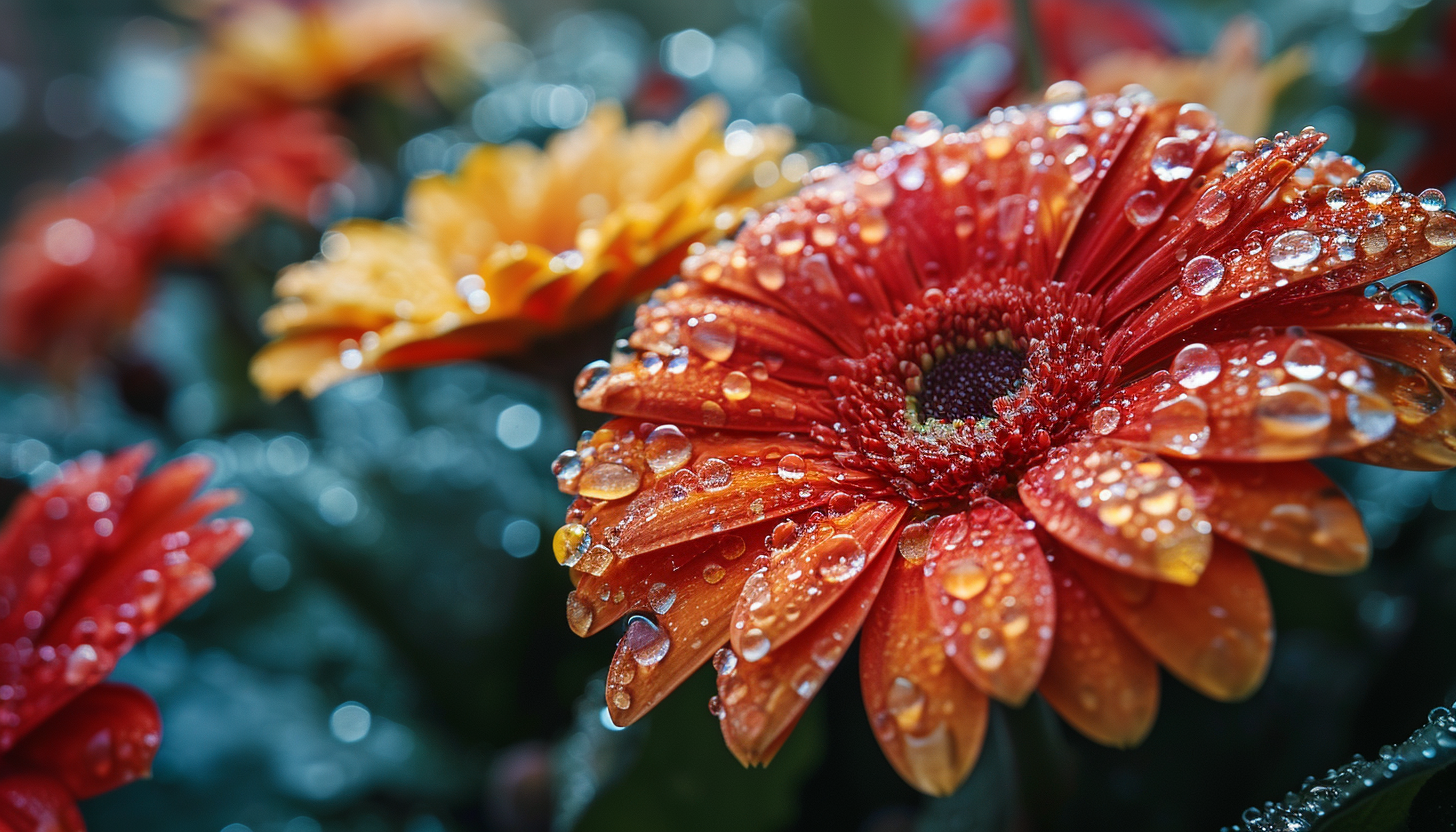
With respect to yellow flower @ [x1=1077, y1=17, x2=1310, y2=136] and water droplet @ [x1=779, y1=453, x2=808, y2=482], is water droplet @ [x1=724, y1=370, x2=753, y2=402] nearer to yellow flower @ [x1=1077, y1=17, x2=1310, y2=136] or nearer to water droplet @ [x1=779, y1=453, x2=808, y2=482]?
water droplet @ [x1=779, y1=453, x2=808, y2=482]

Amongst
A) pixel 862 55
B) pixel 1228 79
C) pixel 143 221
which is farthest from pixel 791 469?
pixel 143 221

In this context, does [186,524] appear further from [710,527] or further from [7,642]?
[710,527]

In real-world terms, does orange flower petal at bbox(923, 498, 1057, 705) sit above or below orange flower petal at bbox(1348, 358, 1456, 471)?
below

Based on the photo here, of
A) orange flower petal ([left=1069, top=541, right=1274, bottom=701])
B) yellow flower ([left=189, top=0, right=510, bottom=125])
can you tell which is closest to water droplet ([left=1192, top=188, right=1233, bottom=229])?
orange flower petal ([left=1069, top=541, right=1274, bottom=701])

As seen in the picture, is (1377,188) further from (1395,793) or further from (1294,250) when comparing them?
(1395,793)

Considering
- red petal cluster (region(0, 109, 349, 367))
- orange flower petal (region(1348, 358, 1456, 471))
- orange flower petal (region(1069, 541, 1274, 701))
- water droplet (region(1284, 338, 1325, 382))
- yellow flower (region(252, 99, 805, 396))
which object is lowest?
red petal cluster (region(0, 109, 349, 367))

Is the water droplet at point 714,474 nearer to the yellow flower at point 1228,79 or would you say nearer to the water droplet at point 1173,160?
the water droplet at point 1173,160
